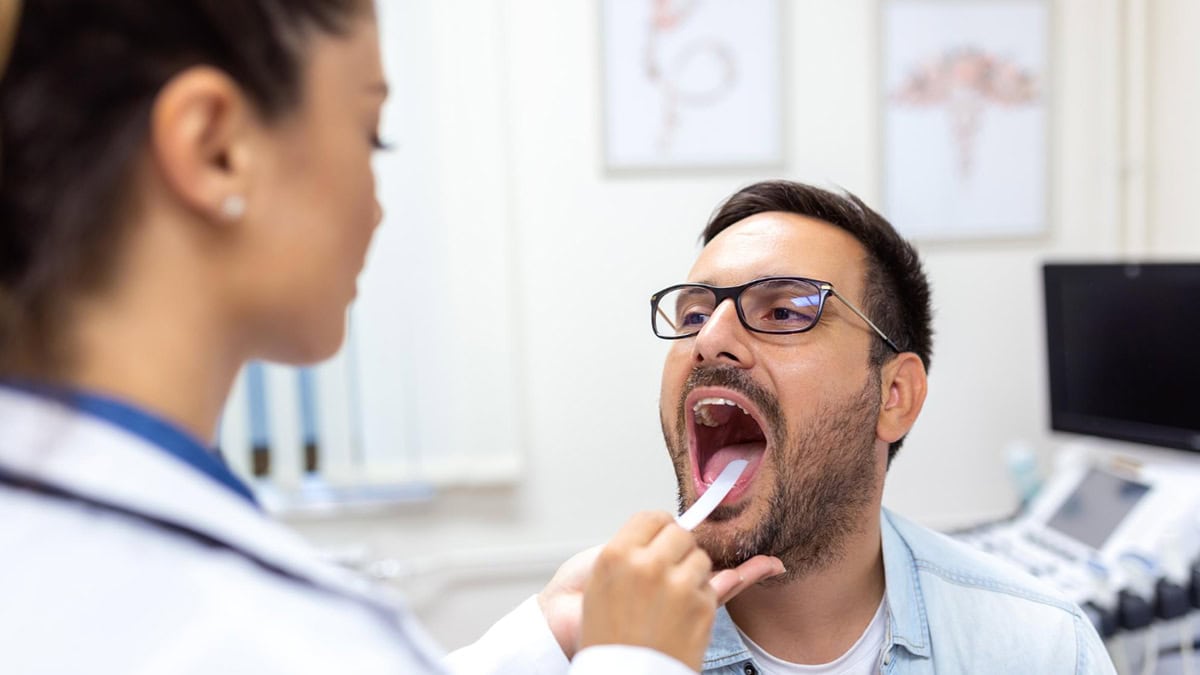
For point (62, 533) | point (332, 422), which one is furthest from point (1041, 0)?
point (62, 533)

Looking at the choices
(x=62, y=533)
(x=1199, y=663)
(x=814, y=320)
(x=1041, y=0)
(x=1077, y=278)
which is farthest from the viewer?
(x=1041, y=0)

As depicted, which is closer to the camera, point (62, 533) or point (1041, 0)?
point (62, 533)

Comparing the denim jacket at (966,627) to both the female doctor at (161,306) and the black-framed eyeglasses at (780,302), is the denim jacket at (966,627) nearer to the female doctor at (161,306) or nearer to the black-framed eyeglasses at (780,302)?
the black-framed eyeglasses at (780,302)

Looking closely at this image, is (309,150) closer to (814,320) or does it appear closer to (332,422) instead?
(814,320)

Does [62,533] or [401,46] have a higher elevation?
[401,46]

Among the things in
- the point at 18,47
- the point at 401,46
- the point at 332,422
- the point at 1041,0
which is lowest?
the point at 332,422

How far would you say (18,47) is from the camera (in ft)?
1.50

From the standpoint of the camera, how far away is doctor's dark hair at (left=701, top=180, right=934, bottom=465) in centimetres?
120

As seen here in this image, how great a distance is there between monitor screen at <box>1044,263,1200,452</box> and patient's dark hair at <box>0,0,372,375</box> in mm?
1983

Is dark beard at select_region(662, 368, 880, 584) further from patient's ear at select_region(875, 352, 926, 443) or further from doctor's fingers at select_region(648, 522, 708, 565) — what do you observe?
doctor's fingers at select_region(648, 522, 708, 565)

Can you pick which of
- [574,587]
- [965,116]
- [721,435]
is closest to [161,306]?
[574,587]

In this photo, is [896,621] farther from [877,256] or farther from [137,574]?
[137,574]

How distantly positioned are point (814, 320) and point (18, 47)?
2.91 feet

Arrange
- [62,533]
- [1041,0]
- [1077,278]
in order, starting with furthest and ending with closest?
[1041,0] → [1077,278] → [62,533]
